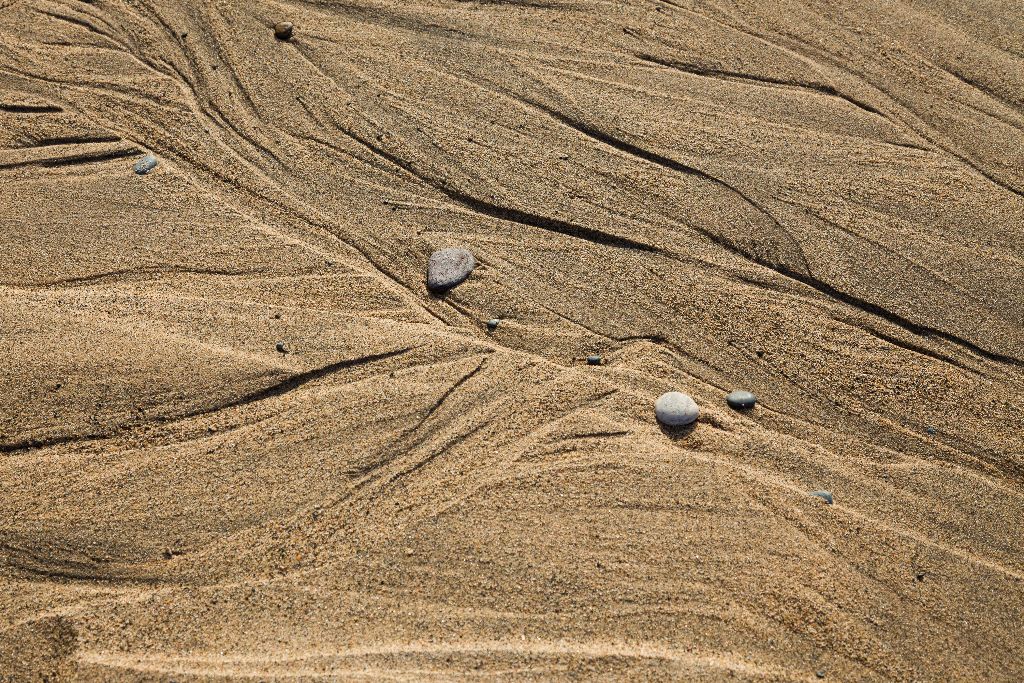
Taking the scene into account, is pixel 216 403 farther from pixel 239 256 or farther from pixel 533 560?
pixel 533 560

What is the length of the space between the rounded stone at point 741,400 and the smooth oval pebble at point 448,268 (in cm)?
123

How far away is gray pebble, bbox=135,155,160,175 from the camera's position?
3.29m

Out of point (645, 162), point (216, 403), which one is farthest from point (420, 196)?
point (216, 403)

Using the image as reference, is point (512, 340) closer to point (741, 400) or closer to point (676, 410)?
point (676, 410)

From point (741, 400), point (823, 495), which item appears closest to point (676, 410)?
point (741, 400)

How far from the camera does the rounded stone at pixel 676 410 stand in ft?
9.33

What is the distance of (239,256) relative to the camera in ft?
10.2

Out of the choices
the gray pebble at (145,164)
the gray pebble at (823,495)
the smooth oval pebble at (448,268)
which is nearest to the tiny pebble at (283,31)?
the gray pebble at (145,164)

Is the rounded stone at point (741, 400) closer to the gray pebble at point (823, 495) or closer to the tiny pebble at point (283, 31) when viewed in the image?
the gray pebble at point (823, 495)

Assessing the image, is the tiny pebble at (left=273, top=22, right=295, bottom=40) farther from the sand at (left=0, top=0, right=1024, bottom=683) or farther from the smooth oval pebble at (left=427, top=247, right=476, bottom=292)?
the smooth oval pebble at (left=427, top=247, right=476, bottom=292)

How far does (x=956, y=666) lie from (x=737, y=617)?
0.81m

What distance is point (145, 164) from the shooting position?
3.29 m

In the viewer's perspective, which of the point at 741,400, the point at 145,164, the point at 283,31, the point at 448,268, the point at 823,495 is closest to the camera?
the point at 823,495

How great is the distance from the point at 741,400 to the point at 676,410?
0.30 m
